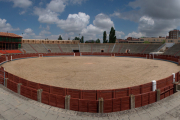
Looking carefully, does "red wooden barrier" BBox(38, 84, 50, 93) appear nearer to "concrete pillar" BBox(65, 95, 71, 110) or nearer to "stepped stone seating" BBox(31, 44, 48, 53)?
"concrete pillar" BBox(65, 95, 71, 110)

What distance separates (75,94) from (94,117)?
225cm

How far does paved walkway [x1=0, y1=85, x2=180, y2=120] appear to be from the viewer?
822 centimetres

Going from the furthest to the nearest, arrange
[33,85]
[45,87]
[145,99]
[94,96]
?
1. [33,85]
2. [45,87]
3. [145,99]
4. [94,96]

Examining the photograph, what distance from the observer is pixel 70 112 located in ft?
29.1

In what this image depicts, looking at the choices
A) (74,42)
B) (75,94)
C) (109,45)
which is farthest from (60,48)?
(75,94)

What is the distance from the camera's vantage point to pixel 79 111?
9000 mm

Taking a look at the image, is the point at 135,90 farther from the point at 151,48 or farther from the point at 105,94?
the point at 151,48

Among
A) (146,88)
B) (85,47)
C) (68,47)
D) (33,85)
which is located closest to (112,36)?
(85,47)

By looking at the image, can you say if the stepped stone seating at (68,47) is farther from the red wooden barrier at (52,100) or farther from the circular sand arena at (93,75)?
the red wooden barrier at (52,100)

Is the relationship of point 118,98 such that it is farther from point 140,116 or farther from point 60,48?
point 60,48

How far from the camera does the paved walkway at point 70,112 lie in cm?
822

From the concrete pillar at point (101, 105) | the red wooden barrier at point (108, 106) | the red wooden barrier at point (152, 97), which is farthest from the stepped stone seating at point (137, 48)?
the concrete pillar at point (101, 105)

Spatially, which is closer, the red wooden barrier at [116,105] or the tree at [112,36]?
the red wooden barrier at [116,105]

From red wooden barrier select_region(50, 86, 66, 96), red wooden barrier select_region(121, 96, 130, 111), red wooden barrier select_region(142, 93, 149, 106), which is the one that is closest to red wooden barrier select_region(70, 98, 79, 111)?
red wooden barrier select_region(50, 86, 66, 96)
